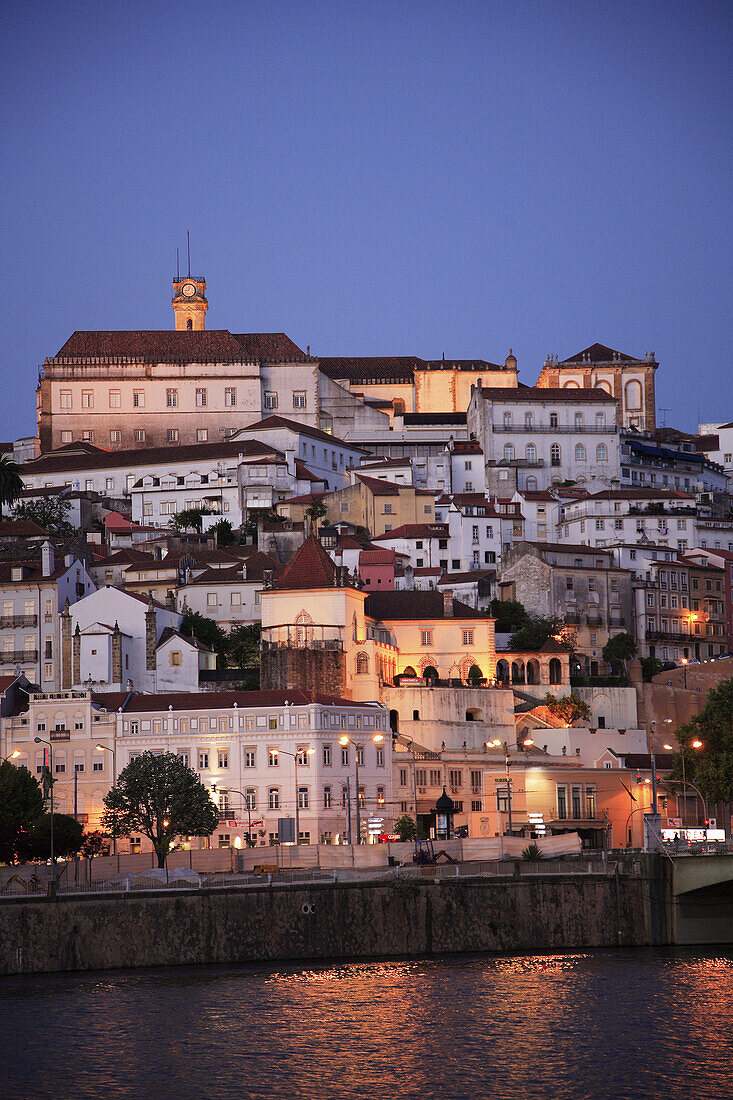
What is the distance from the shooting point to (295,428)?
12650cm

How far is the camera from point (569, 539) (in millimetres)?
112688

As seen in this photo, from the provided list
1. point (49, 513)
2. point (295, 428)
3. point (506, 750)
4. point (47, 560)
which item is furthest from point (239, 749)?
point (295, 428)

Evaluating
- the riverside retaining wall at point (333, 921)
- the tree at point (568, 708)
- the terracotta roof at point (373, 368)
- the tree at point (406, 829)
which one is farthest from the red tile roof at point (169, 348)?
the riverside retaining wall at point (333, 921)

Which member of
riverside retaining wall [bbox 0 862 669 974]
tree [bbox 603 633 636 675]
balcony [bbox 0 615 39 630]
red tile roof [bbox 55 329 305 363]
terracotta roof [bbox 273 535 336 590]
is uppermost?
red tile roof [bbox 55 329 305 363]

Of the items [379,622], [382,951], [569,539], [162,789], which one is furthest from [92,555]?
[382,951]

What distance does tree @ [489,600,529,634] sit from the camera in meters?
98.2

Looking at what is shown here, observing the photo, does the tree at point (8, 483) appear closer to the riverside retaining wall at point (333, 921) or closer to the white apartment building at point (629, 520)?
the white apartment building at point (629, 520)

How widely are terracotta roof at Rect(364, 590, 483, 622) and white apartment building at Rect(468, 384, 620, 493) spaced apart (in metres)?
33.5

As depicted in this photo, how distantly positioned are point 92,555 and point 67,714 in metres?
28.4

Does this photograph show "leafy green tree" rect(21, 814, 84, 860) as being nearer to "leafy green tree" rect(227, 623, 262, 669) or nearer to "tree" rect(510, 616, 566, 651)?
"leafy green tree" rect(227, 623, 262, 669)

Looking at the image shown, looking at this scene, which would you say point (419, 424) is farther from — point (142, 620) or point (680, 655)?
point (142, 620)

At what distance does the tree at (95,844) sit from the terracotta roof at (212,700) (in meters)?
7.30

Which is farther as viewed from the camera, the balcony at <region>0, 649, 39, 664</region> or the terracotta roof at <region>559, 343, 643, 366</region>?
the terracotta roof at <region>559, 343, 643, 366</region>

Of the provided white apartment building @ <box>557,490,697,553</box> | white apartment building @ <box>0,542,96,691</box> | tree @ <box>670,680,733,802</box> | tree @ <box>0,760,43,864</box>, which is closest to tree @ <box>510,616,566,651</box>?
white apartment building @ <box>557,490,697,553</box>
